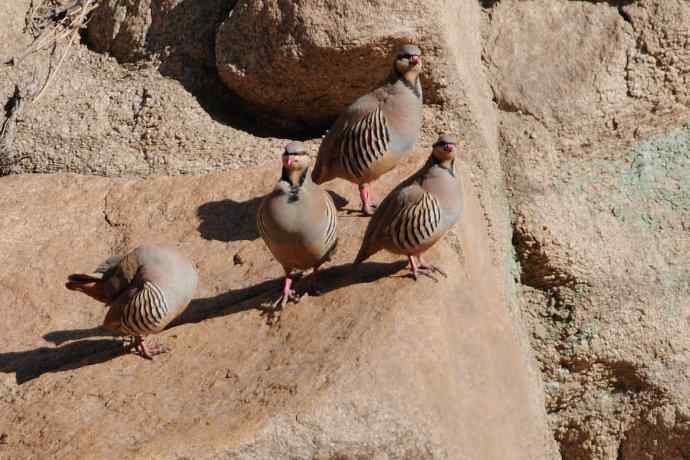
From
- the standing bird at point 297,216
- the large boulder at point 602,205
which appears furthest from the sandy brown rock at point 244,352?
the large boulder at point 602,205

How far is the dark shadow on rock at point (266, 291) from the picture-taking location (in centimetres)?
634

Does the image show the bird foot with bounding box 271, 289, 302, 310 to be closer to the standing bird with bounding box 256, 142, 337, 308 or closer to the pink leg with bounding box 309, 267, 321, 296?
the pink leg with bounding box 309, 267, 321, 296

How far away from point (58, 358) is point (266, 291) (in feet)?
4.61

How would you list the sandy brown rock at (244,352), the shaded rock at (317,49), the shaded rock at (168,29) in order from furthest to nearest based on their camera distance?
the shaded rock at (168,29)
the shaded rock at (317,49)
the sandy brown rock at (244,352)

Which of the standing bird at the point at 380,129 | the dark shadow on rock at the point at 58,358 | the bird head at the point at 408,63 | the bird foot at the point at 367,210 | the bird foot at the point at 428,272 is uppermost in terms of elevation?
the bird head at the point at 408,63

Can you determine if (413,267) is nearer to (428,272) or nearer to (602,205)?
(428,272)

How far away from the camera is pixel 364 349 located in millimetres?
5598

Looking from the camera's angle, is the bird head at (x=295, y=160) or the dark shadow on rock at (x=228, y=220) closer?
the bird head at (x=295, y=160)

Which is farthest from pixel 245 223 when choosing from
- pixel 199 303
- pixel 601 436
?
pixel 601 436

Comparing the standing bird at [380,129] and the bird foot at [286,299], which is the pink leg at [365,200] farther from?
the bird foot at [286,299]

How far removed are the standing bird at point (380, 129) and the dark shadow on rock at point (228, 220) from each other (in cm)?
76

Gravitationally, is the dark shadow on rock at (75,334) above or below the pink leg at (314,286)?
below

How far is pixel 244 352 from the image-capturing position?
602cm

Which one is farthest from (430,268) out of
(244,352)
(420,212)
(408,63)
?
(408,63)
